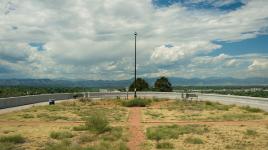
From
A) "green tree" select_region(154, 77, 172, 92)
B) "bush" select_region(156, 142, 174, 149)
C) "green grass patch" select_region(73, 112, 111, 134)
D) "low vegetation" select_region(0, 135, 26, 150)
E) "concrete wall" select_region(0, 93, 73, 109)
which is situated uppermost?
"green tree" select_region(154, 77, 172, 92)

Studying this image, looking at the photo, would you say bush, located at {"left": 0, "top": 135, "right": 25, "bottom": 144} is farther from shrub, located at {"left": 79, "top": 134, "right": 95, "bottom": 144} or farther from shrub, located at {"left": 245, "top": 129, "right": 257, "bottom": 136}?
shrub, located at {"left": 245, "top": 129, "right": 257, "bottom": 136}

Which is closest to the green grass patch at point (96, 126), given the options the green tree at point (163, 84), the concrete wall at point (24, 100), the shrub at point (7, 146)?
the shrub at point (7, 146)

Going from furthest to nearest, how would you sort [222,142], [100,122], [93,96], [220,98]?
[93,96], [220,98], [100,122], [222,142]

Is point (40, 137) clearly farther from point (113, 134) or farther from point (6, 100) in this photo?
point (6, 100)

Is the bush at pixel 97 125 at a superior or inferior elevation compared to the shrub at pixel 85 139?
superior

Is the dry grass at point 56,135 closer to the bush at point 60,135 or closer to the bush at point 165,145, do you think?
the bush at point 60,135

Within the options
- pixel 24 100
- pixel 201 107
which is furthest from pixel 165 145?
pixel 24 100

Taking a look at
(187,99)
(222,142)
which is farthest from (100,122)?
(187,99)

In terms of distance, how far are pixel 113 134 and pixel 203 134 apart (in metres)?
4.58

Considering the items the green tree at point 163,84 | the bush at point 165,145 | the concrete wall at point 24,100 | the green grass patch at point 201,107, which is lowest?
the bush at point 165,145

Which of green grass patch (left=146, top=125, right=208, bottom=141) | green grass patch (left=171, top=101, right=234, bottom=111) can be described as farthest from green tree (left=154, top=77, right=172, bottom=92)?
green grass patch (left=146, top=125, right=208, bottom=141)

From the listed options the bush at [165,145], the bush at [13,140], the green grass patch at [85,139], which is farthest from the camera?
the green grass patch at [85,139]

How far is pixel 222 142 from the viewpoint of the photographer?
17031 millimetres

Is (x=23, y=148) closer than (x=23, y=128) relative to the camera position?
Yes
